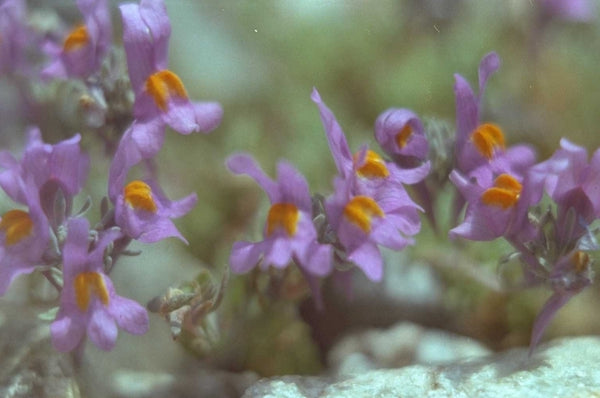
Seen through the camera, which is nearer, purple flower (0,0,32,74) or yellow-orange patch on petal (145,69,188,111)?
yellow-orange patch on petal (145,69,188,111)

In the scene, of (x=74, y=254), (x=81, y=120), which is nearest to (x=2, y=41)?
(x=81, y=120)

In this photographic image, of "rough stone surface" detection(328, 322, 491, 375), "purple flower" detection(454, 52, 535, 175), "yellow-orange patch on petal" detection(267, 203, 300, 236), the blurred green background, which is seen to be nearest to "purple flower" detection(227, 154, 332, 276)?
"yellow-orange patch on petal" detection(267, 203, 300, 236)

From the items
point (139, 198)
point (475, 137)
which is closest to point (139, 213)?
point (139, 198)

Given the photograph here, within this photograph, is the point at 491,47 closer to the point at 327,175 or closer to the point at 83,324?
the point at 327,175

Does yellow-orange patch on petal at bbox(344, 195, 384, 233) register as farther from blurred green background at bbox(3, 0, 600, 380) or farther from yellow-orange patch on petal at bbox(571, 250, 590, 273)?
blurred green background at bbox(3, 0, 600, 380)

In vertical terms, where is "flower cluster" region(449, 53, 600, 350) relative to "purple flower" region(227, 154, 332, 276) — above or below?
above

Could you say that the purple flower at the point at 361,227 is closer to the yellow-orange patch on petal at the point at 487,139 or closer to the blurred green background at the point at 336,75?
the yellow-orange patch on petal at the point at 487,139

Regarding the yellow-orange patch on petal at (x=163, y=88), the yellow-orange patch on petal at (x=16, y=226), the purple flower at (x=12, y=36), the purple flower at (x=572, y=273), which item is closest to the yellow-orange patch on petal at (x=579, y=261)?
the purple flower at (x=572, y=273)
